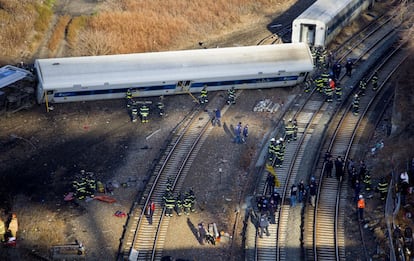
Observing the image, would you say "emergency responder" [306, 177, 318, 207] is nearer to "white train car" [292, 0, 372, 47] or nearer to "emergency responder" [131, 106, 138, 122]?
"emergency responder" [131, 106, 138, 122]

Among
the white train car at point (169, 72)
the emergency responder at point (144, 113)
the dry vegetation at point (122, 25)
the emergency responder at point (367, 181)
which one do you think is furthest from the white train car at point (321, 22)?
the emergency responder at point (367, 181)

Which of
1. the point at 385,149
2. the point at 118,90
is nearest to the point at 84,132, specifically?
the point at 118,90

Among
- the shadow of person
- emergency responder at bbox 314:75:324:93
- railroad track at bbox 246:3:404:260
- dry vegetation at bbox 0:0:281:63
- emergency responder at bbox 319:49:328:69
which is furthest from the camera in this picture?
dry vegetation at bbox 0:0:281:63

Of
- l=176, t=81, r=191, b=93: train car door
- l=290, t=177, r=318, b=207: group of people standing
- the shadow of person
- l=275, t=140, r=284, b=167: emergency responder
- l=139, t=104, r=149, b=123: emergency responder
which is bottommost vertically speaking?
the shadow of person

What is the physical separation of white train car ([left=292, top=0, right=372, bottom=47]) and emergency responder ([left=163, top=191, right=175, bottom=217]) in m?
15.1

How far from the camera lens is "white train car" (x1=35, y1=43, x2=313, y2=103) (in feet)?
108

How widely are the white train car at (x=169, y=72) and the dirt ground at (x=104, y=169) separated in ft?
2.17

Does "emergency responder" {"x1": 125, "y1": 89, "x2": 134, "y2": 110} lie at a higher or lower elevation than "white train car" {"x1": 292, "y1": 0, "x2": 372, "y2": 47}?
lower

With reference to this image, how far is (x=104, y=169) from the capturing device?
94.4 ft

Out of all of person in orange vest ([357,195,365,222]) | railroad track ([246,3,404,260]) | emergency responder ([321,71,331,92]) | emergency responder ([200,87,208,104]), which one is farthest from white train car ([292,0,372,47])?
person in orange vest ([357,195,365,222])

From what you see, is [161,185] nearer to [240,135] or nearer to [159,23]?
[240,135]

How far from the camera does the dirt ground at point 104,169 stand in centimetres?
2495

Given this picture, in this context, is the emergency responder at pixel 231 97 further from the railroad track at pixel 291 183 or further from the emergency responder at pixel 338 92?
the emergency responder at pixel 338 92

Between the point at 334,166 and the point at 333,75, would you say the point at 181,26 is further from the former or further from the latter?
the point at 334,166
